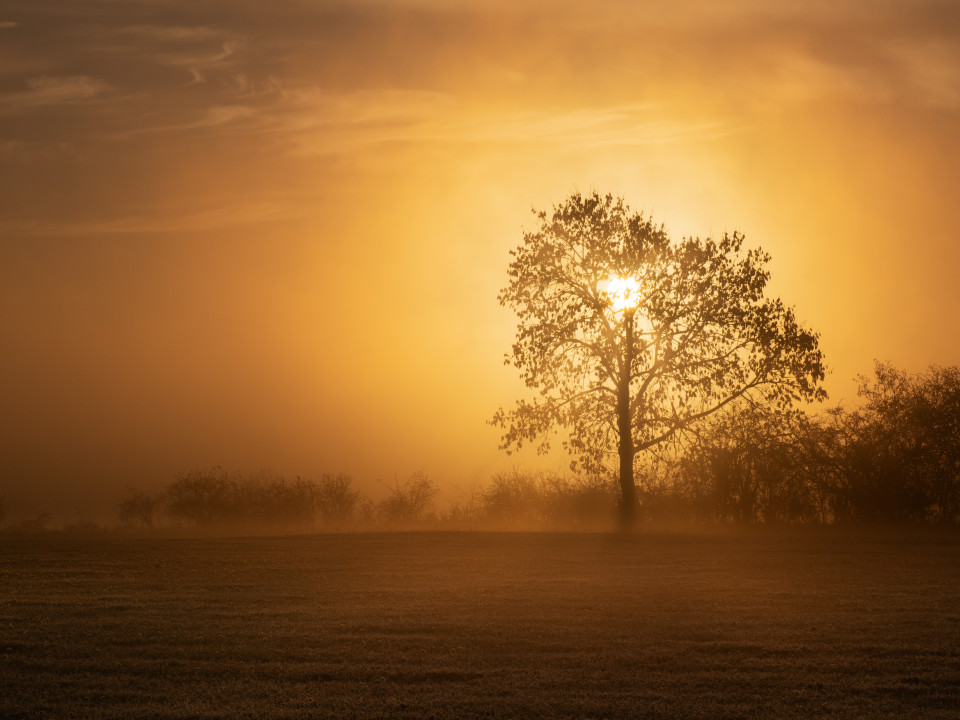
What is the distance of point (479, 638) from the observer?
450 inches

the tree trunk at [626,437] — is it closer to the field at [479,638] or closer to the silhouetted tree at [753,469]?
Answer: the silhouetted tree at [753,469]

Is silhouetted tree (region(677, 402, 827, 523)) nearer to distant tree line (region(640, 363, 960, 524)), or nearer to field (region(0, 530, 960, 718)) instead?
distant tree line (region(640, 363, 960, 524))

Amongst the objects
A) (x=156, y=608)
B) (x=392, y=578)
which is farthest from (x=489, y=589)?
(x=156, y=608)

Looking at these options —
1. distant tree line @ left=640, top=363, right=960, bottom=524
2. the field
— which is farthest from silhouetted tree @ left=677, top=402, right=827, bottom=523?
the field

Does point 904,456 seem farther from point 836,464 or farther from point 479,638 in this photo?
point 479,638

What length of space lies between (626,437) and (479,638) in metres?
21.3

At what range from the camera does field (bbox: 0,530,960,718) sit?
28.2 feet

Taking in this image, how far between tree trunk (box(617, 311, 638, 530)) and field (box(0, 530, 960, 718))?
11.2 meters

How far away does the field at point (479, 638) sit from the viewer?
8.60 metres

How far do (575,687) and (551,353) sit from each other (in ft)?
76.1

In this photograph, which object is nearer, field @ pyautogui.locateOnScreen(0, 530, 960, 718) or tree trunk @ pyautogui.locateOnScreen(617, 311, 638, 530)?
field @ pyautogui.locateOnScreen(0, 530, 960, 718)

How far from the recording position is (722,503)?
33.1 metres

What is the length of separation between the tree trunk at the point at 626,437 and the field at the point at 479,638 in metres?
11.2

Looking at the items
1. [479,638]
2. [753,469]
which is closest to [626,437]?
[753,469]
